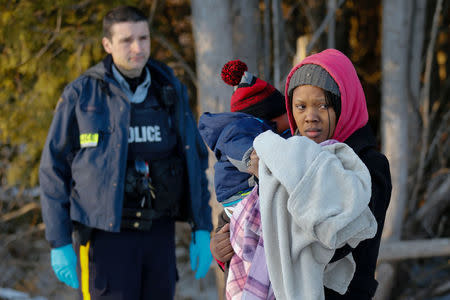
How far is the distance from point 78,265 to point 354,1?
4569 millimetres

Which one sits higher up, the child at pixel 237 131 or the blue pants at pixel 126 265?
the child at pixel 237 131

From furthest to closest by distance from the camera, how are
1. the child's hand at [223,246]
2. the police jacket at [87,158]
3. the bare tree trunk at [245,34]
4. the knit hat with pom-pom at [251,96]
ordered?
the bare tree trunk at [245,34]
the police jacket at [87,158]
the knit hat with pom-pom at [251,96]
the child's hand at [223,246]

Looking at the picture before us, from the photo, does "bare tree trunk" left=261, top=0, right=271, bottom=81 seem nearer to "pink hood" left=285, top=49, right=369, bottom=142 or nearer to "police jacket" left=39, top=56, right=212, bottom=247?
"police jacket" left=39, top=56, right=212, bottom=247

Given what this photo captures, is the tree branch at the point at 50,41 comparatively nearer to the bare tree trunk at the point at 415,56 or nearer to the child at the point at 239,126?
the child at the point at 239,126

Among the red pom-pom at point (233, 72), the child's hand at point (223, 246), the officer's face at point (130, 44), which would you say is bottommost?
the child's hand at point (223, 246)

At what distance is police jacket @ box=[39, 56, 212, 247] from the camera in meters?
2.53

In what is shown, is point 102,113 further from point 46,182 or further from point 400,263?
point 400,263

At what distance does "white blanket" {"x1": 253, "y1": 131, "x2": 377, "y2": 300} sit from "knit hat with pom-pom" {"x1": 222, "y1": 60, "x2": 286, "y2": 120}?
1.53 feet

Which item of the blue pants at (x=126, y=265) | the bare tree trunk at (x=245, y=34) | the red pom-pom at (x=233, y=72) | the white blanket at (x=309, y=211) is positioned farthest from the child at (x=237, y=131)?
the bare tree trunk at (x=245, y=34)

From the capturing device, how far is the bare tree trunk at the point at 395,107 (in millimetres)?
3832

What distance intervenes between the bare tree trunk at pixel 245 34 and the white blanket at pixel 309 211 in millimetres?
2552

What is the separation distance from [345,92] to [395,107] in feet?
8.77

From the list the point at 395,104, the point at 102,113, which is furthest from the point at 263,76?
the point at 102,113

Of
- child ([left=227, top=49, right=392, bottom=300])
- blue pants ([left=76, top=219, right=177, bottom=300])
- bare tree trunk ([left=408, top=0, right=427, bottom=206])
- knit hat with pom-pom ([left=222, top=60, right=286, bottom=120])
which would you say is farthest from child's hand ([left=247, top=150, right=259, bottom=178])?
bare tree trunk ([left=408, top=0, right=427, bottom=206])
